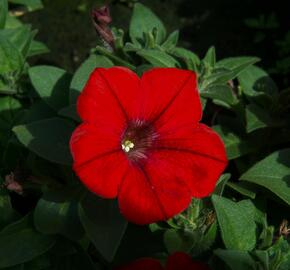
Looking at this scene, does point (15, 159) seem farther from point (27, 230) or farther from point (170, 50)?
point (170, 50)

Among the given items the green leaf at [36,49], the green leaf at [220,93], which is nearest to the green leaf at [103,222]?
the green leaf at [220,93]

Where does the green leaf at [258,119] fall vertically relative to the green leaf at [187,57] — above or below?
below

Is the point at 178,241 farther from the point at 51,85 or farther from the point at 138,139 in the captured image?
the point at 51,85

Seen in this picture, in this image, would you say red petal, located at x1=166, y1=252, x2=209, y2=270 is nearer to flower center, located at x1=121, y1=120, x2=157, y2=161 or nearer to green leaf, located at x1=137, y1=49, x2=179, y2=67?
flower center, located at x1=121, y1=120, x2=157, y2=161

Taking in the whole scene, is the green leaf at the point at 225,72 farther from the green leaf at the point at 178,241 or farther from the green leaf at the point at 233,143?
the green leaf at the point at 178,241

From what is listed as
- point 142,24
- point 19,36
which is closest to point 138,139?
point 142,24

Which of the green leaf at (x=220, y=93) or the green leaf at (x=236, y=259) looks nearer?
the green leaf at (x=236, y=259)

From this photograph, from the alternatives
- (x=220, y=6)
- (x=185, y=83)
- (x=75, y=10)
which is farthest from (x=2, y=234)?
(x=220, y=6)
